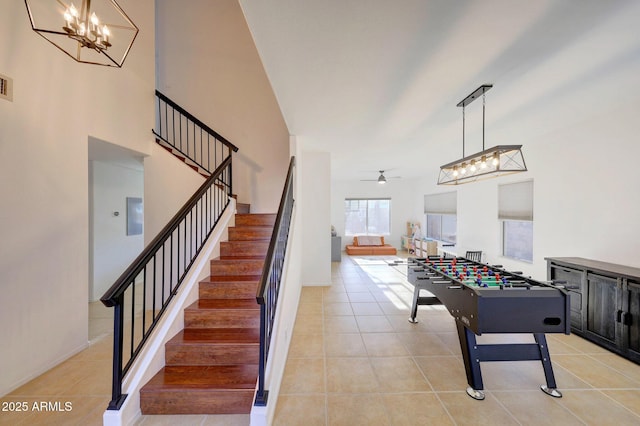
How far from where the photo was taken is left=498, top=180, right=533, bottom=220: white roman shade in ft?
15.1

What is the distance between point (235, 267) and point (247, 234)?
0.70 metres

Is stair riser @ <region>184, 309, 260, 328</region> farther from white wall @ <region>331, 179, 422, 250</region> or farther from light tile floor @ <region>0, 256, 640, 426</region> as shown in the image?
white wall @ <region>331, 179, 422, 250</region>

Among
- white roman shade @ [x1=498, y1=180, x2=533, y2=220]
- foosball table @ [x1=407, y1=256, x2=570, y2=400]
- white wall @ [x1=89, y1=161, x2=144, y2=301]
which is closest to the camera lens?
foosball table @ [x1=407, y1=256, x2=570, y2=400]

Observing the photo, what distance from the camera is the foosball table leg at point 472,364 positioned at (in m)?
2.20

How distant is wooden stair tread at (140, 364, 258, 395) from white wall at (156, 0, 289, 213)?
3.30m

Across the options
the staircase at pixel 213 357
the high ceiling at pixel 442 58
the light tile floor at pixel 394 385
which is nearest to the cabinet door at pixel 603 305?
the light tile floor at pixel 394 385

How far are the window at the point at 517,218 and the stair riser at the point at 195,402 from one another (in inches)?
200

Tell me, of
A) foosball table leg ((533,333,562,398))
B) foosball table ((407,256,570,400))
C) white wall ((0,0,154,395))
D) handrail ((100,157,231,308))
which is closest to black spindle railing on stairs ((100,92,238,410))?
handrail ((100,157,231,308))

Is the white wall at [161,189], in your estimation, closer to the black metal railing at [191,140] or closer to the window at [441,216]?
the black metal railing at [191,140]

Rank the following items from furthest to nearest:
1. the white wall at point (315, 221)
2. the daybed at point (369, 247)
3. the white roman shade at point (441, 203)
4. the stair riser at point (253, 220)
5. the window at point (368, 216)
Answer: the window at point (368, 216) → the daybed at point (369, 247) → the white roman shade at point (441, 203) → the white wall at point (315, 221) → the stair riser at point (253, 220)

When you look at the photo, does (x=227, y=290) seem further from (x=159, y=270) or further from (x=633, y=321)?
(x=633, y=321)

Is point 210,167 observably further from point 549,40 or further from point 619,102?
point 619,102

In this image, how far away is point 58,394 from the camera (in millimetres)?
2170

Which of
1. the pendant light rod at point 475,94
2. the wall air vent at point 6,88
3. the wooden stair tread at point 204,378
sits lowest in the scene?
the wooden stair tread at point 204,378
